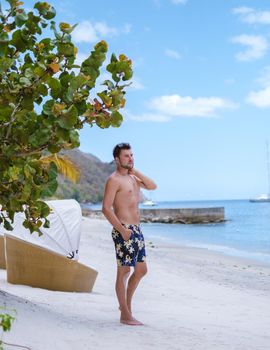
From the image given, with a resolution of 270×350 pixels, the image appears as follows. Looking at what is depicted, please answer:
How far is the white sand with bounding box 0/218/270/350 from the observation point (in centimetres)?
497

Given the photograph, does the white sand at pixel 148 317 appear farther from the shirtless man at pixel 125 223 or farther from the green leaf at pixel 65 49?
the green leaf at pixel 65 49

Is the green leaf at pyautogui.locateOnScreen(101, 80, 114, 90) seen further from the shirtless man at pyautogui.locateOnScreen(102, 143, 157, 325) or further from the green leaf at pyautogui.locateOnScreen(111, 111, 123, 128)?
the shirtless man at pyautogui.locateOnScreen(102, 143, 157, 325)

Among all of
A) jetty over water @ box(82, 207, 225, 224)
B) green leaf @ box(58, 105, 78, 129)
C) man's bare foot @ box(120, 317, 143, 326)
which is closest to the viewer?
green leaf @ box(58, 105, 78, 129)

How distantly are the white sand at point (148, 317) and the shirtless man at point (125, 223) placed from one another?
0.36 m

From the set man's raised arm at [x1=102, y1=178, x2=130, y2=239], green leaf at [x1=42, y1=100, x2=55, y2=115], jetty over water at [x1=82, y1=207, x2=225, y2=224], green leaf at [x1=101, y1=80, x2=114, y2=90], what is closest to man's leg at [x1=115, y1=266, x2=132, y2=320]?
man's raised arm at [x1=102, y1=178, x2=130, y2=239]

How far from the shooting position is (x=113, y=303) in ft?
25.0

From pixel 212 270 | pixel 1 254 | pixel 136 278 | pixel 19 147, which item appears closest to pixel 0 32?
pixel 19 147

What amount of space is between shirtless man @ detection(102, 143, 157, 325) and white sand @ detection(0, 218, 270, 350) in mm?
360

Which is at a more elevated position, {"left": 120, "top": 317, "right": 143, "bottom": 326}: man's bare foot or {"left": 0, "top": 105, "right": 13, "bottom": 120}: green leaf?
{"left": 0, "top": 105, "right": 13, "bottom": 120}: green leaf

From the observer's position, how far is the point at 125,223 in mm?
5785

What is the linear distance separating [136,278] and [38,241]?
4.40 metres

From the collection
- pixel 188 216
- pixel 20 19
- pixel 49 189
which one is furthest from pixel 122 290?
pixel 188 216

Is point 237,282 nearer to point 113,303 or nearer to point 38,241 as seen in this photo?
point 38,241

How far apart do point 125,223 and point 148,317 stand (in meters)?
1.42
